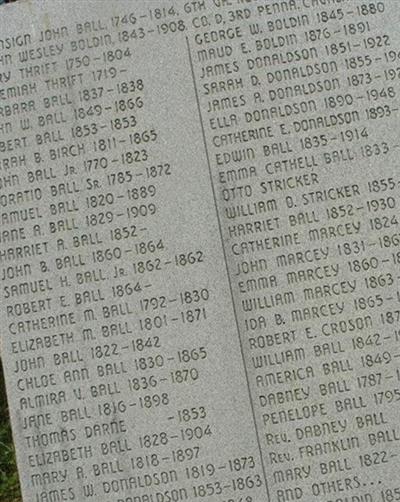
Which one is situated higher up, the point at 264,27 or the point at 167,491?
the point at 264,27

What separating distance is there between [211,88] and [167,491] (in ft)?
5.99

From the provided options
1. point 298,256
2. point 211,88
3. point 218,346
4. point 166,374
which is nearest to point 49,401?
point 166,374

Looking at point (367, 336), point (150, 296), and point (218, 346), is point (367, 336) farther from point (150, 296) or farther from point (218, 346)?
point (150, 296)

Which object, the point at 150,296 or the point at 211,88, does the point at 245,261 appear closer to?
the point at 150,296

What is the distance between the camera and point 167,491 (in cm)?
348

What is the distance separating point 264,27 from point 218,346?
148 centimetres

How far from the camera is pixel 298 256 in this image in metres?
3.52

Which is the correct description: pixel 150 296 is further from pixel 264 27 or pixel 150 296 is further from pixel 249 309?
pixel 264 27

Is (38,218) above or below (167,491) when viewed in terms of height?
above

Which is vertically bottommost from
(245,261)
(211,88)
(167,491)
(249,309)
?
(167,491)

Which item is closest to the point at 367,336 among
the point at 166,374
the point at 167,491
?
the point at 166,374

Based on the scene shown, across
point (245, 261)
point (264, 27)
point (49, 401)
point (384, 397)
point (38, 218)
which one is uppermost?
point (264, 27)

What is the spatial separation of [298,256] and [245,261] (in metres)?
0.24

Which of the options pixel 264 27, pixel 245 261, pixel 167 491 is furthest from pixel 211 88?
pixel 167 491
